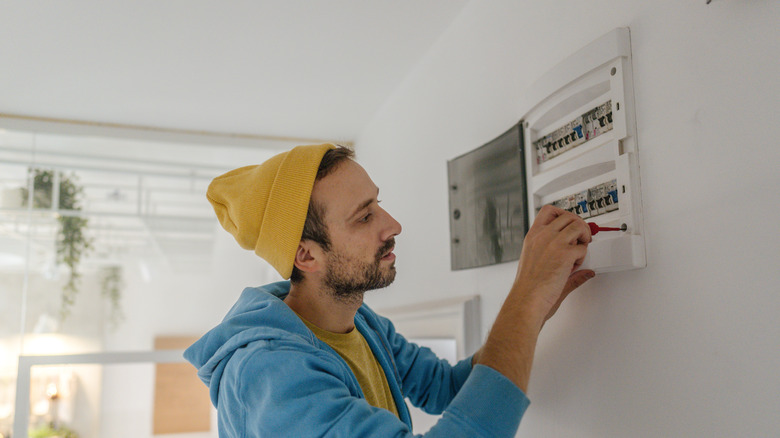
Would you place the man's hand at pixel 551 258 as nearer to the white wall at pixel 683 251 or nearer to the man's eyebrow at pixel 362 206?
the white wall at pixel 683 251

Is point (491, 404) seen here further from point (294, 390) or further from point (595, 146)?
point (595, 146)

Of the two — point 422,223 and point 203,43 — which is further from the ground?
point 203,43

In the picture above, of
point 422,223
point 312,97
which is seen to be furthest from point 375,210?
point 312,97

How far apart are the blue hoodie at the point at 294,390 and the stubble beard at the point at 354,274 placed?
0.37 ft

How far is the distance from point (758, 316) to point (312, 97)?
1.82 m

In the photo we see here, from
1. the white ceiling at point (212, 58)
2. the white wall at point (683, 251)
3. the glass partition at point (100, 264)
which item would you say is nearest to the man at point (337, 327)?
the white wall at point (683, 251)

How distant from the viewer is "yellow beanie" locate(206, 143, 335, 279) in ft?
3.67

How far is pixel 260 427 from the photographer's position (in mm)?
872

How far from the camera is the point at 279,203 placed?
1.12 m

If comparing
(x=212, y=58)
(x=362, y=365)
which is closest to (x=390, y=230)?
(x=362, y=365)

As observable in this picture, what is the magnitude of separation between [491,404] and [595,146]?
47 centimetres

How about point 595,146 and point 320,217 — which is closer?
point 595,146

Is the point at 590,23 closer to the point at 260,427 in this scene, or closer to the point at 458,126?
the point at 458,126

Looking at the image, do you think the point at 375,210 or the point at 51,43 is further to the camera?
the point at 51,43
